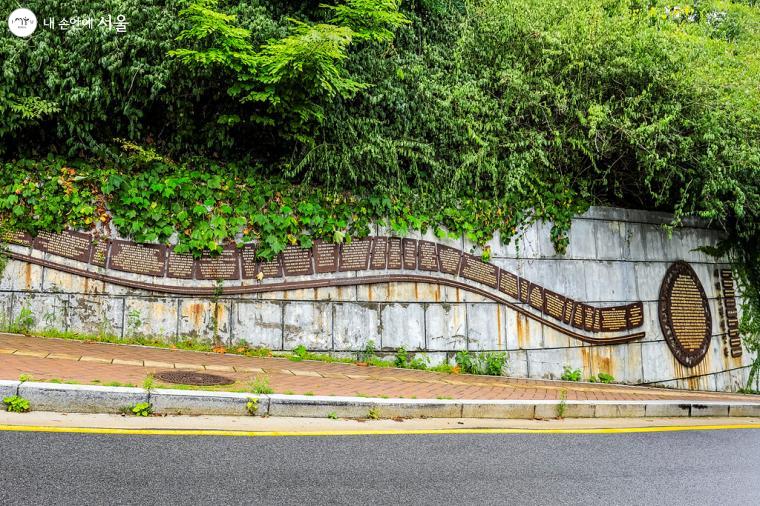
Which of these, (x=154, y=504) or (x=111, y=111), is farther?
(x=111, y=111)

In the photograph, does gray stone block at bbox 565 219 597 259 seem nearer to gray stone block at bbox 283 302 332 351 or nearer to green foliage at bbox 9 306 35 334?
gray stone block at bbox 283 302 332 351

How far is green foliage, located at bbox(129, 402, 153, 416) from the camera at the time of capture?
17.9 ft

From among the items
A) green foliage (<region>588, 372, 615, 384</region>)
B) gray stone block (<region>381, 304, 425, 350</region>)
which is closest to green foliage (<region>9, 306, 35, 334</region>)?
gray stone block (<region>381, 304, 425, 350</region>)

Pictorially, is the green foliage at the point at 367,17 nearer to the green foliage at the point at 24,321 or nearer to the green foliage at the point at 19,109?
the green foliage at the point at 19,109

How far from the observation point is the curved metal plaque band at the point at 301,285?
8.73 metres

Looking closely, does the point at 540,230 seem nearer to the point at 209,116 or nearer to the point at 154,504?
the point at 209,116

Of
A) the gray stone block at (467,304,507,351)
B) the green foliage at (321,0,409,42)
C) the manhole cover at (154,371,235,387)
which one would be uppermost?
the green foliage at (321,0,409,42)

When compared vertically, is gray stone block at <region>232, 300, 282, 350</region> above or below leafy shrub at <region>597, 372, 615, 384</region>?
above

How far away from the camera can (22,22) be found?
8609 millimetres

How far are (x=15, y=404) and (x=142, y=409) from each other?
1055 mm

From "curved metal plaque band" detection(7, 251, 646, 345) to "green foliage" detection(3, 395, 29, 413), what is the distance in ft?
12.4

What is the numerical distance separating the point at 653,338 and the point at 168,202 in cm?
983

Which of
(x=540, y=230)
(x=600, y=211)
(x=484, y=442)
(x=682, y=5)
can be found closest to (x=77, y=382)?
(x=484, y=442)

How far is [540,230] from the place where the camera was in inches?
444
